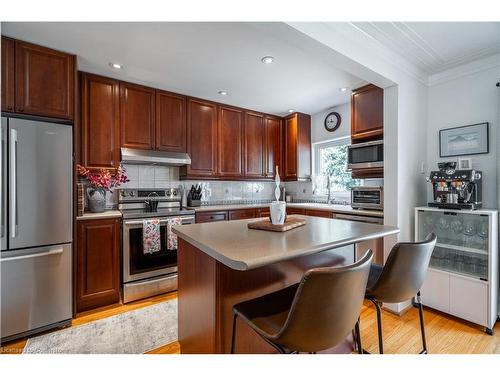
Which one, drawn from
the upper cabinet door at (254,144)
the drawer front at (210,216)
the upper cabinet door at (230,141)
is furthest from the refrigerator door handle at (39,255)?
the upper cabinet door at (254,144)

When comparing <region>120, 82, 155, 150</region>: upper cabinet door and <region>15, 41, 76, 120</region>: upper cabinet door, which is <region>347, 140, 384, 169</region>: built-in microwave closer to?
<region>120, 82, 155, 150</region>: upper cabinet door

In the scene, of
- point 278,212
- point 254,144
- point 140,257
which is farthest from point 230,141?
point 278,212

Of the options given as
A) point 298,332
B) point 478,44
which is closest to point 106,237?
point 298,332

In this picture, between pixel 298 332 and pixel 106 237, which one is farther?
pixel 106 237

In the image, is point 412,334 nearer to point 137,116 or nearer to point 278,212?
point 278,212

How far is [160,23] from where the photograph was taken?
1.79 meters

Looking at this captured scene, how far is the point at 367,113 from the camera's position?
2771 millimetres

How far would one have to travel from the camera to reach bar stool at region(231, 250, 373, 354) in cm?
83

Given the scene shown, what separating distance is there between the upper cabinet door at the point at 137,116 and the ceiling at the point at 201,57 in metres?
0.13

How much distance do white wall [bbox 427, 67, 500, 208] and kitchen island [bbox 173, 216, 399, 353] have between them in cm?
155

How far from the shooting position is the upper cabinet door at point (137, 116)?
9.15 ft
